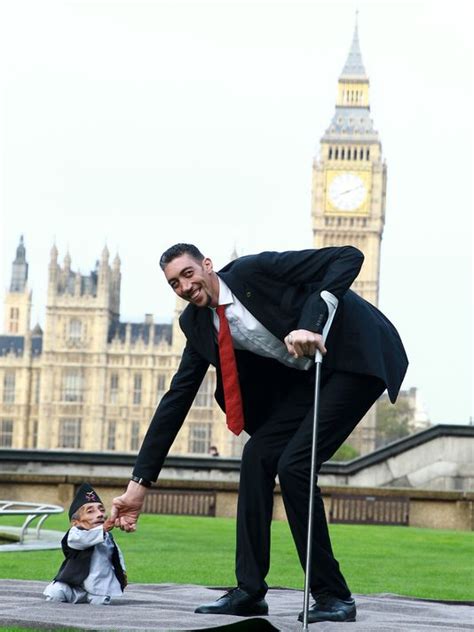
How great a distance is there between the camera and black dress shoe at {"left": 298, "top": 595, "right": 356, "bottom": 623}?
174 inches

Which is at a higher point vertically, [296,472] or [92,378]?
[92,378]

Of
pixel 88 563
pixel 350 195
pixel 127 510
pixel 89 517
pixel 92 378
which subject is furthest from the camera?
pixel 350 195

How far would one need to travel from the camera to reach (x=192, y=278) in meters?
4.40

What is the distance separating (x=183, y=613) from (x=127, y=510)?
40 centimetres

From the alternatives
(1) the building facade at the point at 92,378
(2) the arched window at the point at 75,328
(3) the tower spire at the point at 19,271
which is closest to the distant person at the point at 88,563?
(1) the building facade at the point at 92,378

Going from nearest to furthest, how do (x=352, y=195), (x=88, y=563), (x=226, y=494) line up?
(x=88, y=563), (x=226, y=494), (x=352, y=195)

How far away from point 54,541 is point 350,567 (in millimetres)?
2102

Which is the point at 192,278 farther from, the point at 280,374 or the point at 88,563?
the point at 88,563

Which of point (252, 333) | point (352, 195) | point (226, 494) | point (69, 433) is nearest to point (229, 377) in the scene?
point (252, 333)

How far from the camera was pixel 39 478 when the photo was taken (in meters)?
13.6

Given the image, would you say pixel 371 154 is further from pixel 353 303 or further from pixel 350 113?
pixel 353 303

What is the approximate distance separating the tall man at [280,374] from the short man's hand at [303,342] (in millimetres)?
98

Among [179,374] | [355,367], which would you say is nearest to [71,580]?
[179,374]

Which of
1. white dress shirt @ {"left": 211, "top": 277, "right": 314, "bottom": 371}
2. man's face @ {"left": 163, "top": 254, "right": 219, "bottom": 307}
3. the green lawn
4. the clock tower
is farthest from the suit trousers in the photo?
the clock tower
